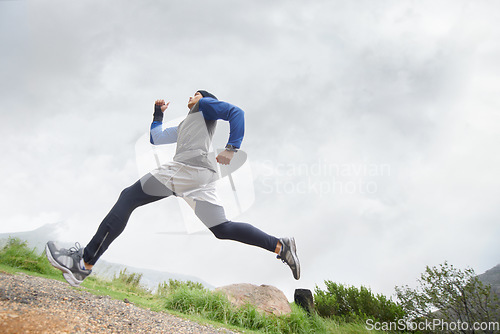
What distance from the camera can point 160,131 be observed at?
140 inches

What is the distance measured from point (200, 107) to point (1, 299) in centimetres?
240

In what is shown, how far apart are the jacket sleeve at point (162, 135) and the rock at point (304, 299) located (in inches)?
192

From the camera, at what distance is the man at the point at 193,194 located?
9.03ft

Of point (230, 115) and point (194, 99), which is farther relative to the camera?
point (194, 99)

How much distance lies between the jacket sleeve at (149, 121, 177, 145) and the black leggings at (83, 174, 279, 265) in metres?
0.73

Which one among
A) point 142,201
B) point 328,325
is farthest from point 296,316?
point 142,201

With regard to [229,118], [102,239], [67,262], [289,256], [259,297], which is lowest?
[67,262]

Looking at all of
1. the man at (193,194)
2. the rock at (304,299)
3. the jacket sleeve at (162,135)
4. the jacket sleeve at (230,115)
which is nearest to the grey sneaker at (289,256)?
the man at (193,194)

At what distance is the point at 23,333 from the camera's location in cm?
185

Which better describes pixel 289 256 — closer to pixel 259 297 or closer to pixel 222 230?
pixel 222 230

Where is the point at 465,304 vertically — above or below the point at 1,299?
above

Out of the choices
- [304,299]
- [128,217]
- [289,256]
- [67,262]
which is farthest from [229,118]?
[304,299]

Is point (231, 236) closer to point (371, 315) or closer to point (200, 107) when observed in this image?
point (200, 107)

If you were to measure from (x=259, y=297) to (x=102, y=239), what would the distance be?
13.5 feet
